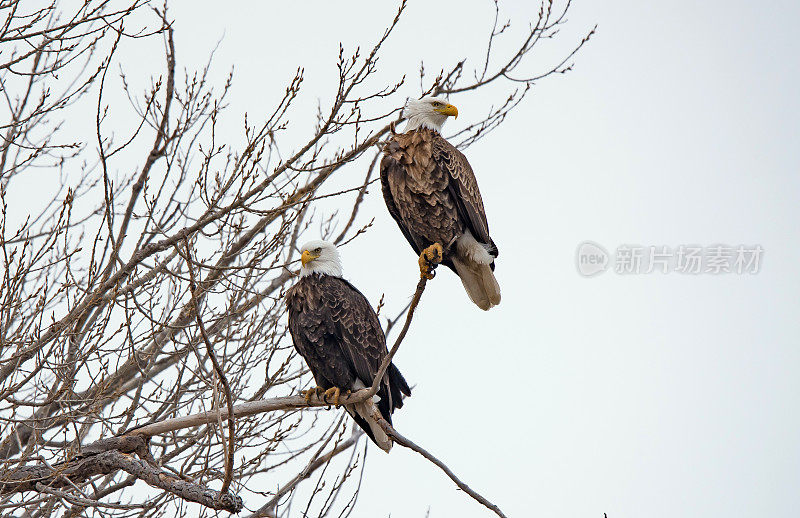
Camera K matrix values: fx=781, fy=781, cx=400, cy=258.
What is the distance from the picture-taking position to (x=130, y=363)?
4.52 m

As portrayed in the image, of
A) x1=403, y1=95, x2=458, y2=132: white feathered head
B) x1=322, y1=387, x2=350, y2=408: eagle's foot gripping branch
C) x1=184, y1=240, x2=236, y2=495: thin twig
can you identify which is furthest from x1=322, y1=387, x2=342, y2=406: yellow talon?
x1=403, y1=95, x2=458, y2=132: white feathered head

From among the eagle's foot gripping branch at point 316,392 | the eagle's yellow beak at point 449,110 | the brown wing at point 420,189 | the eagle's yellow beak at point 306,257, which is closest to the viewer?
the brown wing at point 420,189

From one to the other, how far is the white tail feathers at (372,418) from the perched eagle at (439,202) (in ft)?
3.16

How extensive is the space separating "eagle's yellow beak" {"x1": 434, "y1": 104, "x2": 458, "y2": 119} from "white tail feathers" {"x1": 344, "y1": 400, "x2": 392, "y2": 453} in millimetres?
1823

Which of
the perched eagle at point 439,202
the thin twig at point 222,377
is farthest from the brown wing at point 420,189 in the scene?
the thin twig at point 222,377

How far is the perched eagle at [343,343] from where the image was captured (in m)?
4.82

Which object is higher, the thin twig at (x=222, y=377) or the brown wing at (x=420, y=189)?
the brown wing at (x=420, y=189)

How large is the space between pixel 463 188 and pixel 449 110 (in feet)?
2.01

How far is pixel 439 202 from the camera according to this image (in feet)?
14.6

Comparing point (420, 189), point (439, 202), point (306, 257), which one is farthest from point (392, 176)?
point (306, 257)

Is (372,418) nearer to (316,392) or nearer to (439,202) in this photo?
(316,392)

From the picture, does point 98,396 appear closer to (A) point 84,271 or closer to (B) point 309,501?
(B) point 309,501

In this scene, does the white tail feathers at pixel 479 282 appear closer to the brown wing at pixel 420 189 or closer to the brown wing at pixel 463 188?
the brown wing at pixel 463 188

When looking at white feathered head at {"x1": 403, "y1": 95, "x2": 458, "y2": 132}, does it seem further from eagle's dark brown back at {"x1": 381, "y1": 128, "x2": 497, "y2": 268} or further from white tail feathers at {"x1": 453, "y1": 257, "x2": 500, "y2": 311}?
white tail feathers at {"x1": 453, "y1": 257, "x2": 500, "y2": 311}
